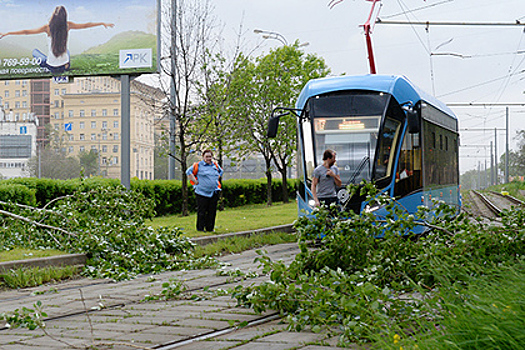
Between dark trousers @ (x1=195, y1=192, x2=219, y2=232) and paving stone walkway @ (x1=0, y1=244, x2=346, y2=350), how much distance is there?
6.40 metres

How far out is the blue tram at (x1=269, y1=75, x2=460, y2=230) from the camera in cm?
1384

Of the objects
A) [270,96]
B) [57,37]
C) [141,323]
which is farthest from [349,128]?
[270,96]

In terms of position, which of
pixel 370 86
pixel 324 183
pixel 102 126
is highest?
pixel 102 126

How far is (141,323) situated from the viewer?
635 cm

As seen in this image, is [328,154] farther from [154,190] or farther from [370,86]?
[154,190]

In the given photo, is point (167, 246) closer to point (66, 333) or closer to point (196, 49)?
point (66, 333)

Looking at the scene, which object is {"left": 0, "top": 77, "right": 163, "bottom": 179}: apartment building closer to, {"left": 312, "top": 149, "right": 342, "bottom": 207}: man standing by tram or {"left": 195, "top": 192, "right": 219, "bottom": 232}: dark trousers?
{"left": 195, "top": 192, "right": 219, "bottom": 232}: dark trousers

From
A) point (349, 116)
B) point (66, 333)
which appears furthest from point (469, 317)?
point (349, 116)

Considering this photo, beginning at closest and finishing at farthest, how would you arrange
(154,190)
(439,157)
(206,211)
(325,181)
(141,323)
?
1. (141,323)
2. (325,181)
3. (206,211)
4. (439,157)
5. (154,190)

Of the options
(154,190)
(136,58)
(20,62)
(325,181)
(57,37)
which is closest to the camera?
(325,181)

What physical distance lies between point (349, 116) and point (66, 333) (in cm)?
913

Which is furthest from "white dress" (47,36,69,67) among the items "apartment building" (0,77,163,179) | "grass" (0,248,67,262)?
"apartment building" (0,77,163,179)

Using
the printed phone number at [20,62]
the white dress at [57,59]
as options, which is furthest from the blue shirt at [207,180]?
the printed phone number at [20,62]

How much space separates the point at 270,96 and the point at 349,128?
59.7ft
